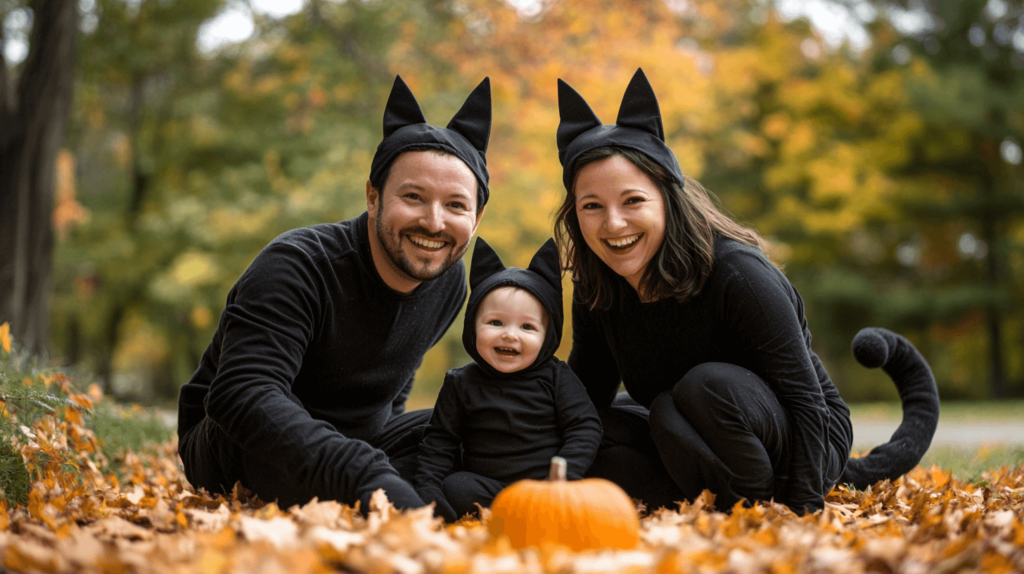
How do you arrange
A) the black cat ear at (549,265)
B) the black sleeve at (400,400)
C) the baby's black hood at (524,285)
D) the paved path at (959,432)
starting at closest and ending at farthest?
1. the baby's black hood at (524,285)
2. the black cat ear at (549,265)
3. the black sleeve at (400,400)
4. the paved path at (959,432)

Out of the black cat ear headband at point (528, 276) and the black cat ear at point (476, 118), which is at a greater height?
the black cat ear at point (476, 118)

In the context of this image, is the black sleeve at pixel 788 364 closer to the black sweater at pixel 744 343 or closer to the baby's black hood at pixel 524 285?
the black sweater at pixel 744 343

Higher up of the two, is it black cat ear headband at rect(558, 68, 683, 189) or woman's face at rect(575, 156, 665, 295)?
black cat ear headband at rect(558, 68, 683, 189)

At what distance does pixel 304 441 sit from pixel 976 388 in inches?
750

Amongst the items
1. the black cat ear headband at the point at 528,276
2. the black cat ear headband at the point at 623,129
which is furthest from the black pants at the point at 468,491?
the black cat ear headband at the point at 623,129

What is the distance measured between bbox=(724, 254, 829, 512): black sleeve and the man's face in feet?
3.65

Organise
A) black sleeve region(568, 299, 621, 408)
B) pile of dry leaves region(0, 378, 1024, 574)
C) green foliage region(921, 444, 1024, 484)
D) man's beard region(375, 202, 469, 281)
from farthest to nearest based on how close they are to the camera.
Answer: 1. green foliage region(921, 444, 1024, 484)
2. black sleeve region(568, 299, 621, 408)
3. man's beard region(375, 202, 469, 281)
4. pile of dry leaves region(0, 378, 1024, 574)

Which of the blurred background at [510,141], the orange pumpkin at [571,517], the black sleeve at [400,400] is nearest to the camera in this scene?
the orange pumpkin at [571,517]

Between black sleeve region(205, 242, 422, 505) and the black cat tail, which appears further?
the black cat tail

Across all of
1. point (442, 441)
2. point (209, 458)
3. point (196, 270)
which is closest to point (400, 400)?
point (442, 441)

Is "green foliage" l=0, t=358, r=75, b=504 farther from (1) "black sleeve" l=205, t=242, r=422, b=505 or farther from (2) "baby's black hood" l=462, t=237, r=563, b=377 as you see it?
(2) "baby's black hood" l=462, t=237, r=563, b=377

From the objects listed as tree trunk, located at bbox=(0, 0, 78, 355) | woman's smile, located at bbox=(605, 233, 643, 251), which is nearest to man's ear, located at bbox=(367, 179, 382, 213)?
woman's smile, located at bbox=(605, 233, 643, 251)

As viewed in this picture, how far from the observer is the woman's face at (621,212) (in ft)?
9.73

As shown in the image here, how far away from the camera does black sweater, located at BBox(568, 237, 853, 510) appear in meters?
2.86
